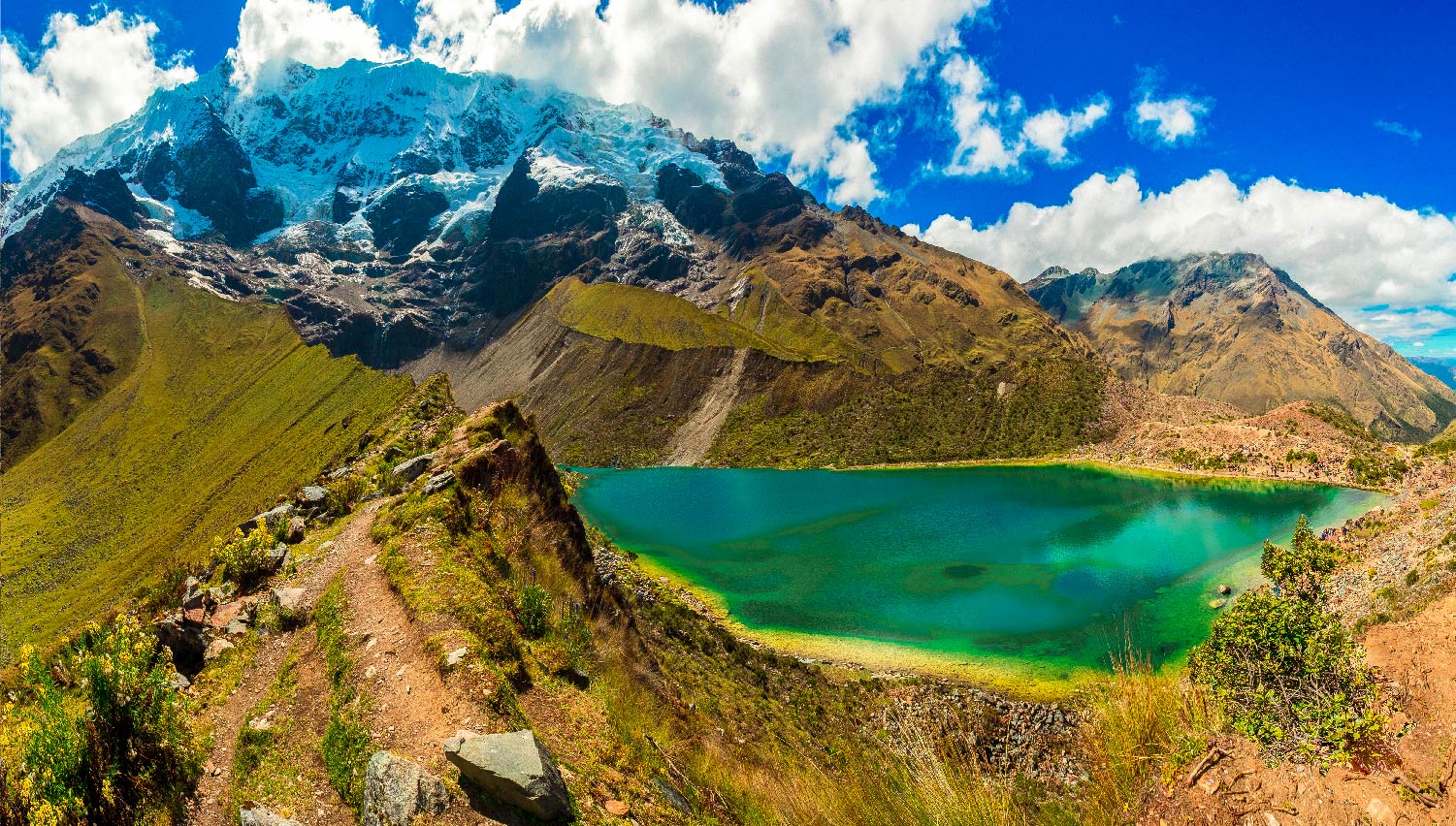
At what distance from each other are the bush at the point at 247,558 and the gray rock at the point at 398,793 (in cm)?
1164

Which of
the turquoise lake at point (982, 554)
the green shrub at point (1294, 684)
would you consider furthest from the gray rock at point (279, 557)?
the turquoise lake at point (982, 554)

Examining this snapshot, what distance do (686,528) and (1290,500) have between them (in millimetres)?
74324

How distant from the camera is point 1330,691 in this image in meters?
8.12

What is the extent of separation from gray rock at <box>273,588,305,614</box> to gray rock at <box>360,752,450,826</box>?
7789 mm

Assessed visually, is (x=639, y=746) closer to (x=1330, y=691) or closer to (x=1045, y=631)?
(x=1330, y=691)

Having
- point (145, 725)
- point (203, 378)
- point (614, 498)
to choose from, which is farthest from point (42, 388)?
point (145, 725)

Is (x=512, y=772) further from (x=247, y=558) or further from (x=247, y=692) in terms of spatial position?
(x=247, y=558)

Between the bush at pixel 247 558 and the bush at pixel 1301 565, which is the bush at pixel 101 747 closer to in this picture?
the bush at pixel 247 558

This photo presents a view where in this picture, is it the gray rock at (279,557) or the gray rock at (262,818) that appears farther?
the gray rock at (279,557)

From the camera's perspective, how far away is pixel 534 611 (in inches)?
499

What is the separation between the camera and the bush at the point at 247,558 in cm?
1592

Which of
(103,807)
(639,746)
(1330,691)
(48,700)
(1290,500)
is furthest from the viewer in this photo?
(1290,500)

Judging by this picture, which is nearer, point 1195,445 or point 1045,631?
point 1045,631

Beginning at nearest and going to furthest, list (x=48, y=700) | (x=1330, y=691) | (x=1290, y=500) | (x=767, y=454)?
(x=48, y=700)
(x=1330, y=691)
(x=1290, y=500)
(x=767, y=454)
